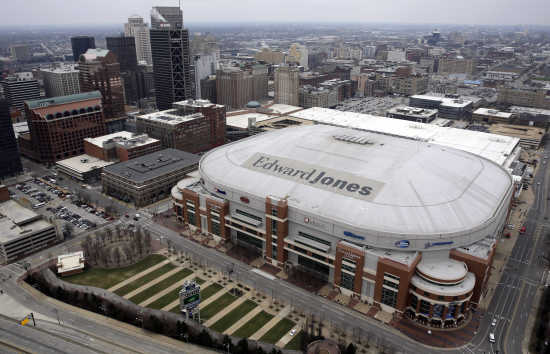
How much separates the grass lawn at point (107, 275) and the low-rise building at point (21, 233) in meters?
22.3

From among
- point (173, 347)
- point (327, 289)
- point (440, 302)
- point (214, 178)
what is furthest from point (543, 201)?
point (173, 347)

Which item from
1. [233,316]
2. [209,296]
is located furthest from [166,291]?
[233,316]

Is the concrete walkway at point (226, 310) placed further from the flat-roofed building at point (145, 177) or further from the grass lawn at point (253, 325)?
the flat-roofed building at point (145, 177)

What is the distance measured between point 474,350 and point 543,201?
103 m

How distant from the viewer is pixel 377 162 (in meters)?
122

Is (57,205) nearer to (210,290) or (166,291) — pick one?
(166,291)

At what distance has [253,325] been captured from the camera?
92000 mm

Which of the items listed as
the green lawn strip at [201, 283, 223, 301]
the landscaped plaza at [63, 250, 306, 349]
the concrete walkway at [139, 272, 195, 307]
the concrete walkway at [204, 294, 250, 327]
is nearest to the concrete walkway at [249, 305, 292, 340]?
the landscaped plaza at [63, 250, 306, 349]

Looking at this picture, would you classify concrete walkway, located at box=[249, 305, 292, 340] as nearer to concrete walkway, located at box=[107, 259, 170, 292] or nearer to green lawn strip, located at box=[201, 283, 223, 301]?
green lawn strip, located at box=[201, 283, 223, 301]

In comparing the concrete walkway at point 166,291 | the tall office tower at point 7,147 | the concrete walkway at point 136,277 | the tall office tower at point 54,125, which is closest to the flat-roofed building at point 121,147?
the tall office tower at point 54,125

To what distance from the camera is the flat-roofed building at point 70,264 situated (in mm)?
109775

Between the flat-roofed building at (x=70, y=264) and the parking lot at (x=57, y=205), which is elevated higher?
the flat-roofed building at (x=70, y=264)

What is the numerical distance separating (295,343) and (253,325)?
11143mm

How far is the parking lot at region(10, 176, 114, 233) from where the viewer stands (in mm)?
140125
